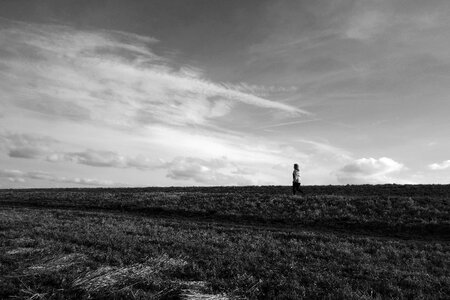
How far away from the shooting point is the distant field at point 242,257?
33.0 ft

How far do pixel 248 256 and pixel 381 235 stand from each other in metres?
10.5

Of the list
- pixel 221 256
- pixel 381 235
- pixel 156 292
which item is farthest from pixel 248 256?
pixel 381 235

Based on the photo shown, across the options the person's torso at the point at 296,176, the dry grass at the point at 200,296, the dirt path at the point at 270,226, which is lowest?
the dry grass at the point at 200,296

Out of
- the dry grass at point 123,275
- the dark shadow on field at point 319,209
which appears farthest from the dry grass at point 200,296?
the dark shadow on field at point 319,209

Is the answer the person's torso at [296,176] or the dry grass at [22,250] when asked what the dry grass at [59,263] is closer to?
the dry grass at [22,250]

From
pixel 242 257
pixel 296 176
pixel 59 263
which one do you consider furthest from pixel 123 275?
pixel 296 176

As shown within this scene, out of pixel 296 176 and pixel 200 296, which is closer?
pixel 200 296

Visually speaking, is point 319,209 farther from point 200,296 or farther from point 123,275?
point 200,296

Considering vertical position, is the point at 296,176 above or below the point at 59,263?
above

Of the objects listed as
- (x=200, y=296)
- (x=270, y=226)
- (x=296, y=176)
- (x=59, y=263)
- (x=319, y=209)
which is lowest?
(x=200, y=296)

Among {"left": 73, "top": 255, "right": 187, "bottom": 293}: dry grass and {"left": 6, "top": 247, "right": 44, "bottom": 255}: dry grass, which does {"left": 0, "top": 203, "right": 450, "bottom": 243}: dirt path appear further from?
{"left": 6, "top": 247, "right": 44, "bottom": 255}: dry grass

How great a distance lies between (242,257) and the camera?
13.7 metres

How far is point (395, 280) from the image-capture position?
11180mm

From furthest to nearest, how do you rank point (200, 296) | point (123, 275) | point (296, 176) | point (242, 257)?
point (296, 176) → point (242, 257) → point (123, 275) → point (200, 296)
